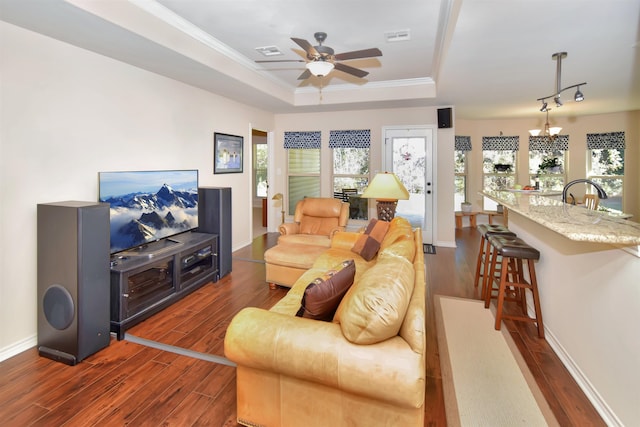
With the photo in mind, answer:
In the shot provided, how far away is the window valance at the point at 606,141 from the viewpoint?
706cm

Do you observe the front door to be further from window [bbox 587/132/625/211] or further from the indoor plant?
window [bbox 587/132/625/211]

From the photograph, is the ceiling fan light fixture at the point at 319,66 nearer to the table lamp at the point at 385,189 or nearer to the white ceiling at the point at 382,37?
the white ceiling at the point at 382,37

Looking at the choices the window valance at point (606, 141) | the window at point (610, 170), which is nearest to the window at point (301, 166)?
the window valance at point (606, 141)

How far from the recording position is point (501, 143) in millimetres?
7840

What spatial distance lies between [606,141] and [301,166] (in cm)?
646

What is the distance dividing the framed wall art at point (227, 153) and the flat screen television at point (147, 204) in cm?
100

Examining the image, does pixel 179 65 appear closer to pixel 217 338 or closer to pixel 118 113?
pixel 118 113

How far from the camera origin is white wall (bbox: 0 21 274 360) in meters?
2.52

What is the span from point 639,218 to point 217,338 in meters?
8.17

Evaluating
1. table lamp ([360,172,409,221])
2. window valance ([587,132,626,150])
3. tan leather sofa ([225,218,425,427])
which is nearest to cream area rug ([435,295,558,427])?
tan leather sofa ([225,218,425,427])

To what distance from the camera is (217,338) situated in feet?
9.07

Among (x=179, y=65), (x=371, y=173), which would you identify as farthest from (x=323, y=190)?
(x=179, y=65)

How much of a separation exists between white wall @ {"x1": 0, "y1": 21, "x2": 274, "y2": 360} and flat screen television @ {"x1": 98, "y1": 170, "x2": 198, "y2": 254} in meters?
0.29

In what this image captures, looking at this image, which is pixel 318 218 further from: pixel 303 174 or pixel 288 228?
pixel 303 174
